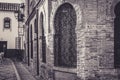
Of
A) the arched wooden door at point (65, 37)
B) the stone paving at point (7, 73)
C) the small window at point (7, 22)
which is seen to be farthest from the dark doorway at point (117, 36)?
the small window at point (7, 22)

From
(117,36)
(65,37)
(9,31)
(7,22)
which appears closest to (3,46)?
(9,31)

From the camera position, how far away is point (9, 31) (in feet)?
108

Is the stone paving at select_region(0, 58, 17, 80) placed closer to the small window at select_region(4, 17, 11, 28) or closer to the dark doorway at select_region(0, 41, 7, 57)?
the dark doorway at select_region(0, 41, 7, 57)

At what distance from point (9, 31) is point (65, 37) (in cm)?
2421

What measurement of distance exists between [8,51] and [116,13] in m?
25.6

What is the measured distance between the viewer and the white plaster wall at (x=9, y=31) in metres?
32.5

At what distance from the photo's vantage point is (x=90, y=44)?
8.52 metres

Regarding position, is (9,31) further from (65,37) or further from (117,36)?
(117,36)

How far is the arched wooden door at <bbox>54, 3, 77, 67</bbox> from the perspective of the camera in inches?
377

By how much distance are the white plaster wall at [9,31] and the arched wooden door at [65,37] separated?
23607 millimetres

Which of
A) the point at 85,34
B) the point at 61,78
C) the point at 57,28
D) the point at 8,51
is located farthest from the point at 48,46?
the point at 8,51

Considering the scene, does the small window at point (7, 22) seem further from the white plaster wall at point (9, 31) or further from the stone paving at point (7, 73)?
the stone paving at point (7, 73)

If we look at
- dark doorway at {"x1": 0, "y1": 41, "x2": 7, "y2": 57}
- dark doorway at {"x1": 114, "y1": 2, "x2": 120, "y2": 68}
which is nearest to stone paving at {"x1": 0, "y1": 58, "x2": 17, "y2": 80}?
dark doorway at {"x1": 114, "y1": 2, "x2": 120, "y2": 68}

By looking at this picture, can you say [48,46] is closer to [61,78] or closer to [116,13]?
[61,78]
